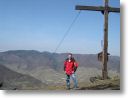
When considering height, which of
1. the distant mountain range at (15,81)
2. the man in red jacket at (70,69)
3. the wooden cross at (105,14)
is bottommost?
the distant mountain range at (15,81)

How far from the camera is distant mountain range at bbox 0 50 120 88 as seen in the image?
3424 millimetres

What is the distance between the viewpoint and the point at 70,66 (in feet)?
11.9

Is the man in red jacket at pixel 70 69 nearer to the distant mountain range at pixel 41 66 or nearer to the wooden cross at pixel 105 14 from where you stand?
the distant mountain range at pixel 41 66

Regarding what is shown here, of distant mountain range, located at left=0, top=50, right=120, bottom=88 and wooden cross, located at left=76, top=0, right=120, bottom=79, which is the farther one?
wooden cross, located at left=76, top=0, right=120, bottom=79

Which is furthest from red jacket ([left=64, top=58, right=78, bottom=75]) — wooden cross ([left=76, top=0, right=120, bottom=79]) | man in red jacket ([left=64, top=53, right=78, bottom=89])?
wooden cross ([left=76, top=0, right=120, bottom=79])

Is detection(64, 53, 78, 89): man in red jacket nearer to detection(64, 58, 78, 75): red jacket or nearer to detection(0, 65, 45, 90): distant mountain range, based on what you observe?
detection(64, 58, 78, 75): red jacket

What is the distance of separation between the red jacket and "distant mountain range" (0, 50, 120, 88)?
49 millimetres

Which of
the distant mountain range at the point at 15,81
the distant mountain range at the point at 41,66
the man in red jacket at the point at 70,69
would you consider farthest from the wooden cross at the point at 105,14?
the distant mountain range at the point at 15,81

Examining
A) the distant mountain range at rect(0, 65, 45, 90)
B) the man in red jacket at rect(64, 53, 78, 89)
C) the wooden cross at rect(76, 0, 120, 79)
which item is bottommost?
the distant mountain range at rect(0, 65, 45, 90)

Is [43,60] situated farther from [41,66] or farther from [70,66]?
[70,66]

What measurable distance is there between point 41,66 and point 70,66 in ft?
1.13

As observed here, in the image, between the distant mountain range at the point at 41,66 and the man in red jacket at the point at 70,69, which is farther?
the man in red jacket at the point at 70,69

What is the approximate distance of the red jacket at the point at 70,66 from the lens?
3617 millimetres

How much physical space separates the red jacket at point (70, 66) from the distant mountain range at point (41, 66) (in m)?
0.05
